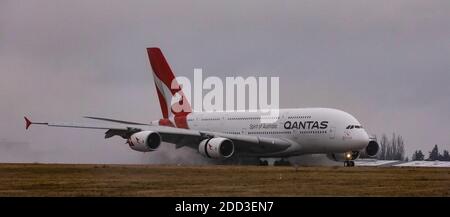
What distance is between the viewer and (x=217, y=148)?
67188mm

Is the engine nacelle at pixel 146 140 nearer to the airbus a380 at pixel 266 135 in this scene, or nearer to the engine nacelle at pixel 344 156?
the airbus a380 at pixel 266 135

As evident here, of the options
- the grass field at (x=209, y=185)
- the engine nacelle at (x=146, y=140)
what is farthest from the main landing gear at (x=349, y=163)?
the grass field at (x=209, y=185)

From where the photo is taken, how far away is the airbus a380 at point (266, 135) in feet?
220

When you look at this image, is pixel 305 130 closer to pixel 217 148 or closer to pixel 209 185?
pixel 217 148

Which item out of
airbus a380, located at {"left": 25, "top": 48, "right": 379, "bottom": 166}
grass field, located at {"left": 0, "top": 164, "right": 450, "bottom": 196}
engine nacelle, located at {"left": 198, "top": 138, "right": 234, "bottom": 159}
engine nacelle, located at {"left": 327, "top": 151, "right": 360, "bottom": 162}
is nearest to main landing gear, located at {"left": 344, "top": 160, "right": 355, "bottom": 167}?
airbus a380, located at {"left": 25, "top": 48, "right": 379, "bottom": 166}

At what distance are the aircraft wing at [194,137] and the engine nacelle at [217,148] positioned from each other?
186 centimetres

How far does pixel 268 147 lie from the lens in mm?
71688

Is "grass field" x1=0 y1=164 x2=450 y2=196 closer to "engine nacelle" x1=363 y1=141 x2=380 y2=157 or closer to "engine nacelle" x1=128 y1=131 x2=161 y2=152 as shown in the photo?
"engine nacelle" x1=128 y1=131 x2=161 y2=152

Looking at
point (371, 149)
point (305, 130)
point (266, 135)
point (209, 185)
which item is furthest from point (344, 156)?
point (209, 185)

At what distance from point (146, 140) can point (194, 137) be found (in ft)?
17.8
